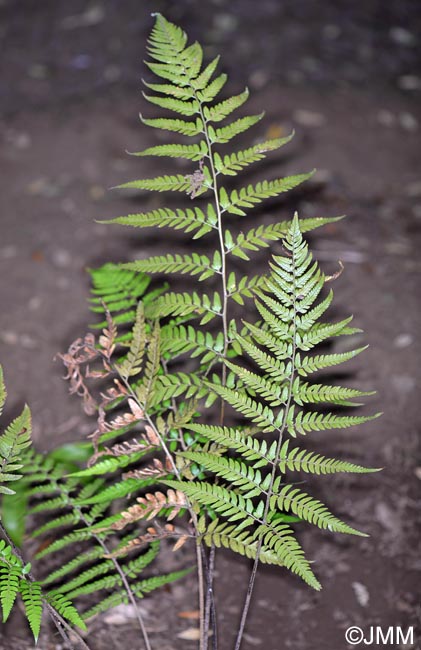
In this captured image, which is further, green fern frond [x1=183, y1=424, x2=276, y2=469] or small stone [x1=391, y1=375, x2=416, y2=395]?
small stone [x1=391, y1=375, x2=416, y2=395]

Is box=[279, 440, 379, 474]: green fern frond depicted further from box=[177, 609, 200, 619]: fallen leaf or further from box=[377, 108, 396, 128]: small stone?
box=[377, 108, 396, 128]: small stone

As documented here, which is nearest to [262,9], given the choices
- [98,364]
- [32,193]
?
[32,193]

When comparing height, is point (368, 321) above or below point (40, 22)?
below

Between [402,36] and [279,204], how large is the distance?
2.60 meters

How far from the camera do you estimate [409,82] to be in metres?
5.78

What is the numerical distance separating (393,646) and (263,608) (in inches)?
18.1

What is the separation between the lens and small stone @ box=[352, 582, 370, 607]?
267cm

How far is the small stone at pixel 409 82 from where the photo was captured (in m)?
5.74

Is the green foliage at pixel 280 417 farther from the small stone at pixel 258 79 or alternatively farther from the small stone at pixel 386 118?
the small stone at pixel 258 79

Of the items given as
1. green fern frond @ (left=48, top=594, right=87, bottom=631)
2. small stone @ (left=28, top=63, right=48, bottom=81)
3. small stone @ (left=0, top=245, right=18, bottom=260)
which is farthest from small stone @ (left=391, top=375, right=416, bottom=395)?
small stone @ (left=28, top=63, right=48, bottom=81)

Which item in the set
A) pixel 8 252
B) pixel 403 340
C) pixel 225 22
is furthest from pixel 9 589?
pixel 225 22

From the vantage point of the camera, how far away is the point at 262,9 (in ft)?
21.5

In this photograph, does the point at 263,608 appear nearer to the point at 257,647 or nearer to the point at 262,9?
the point at 257,647
